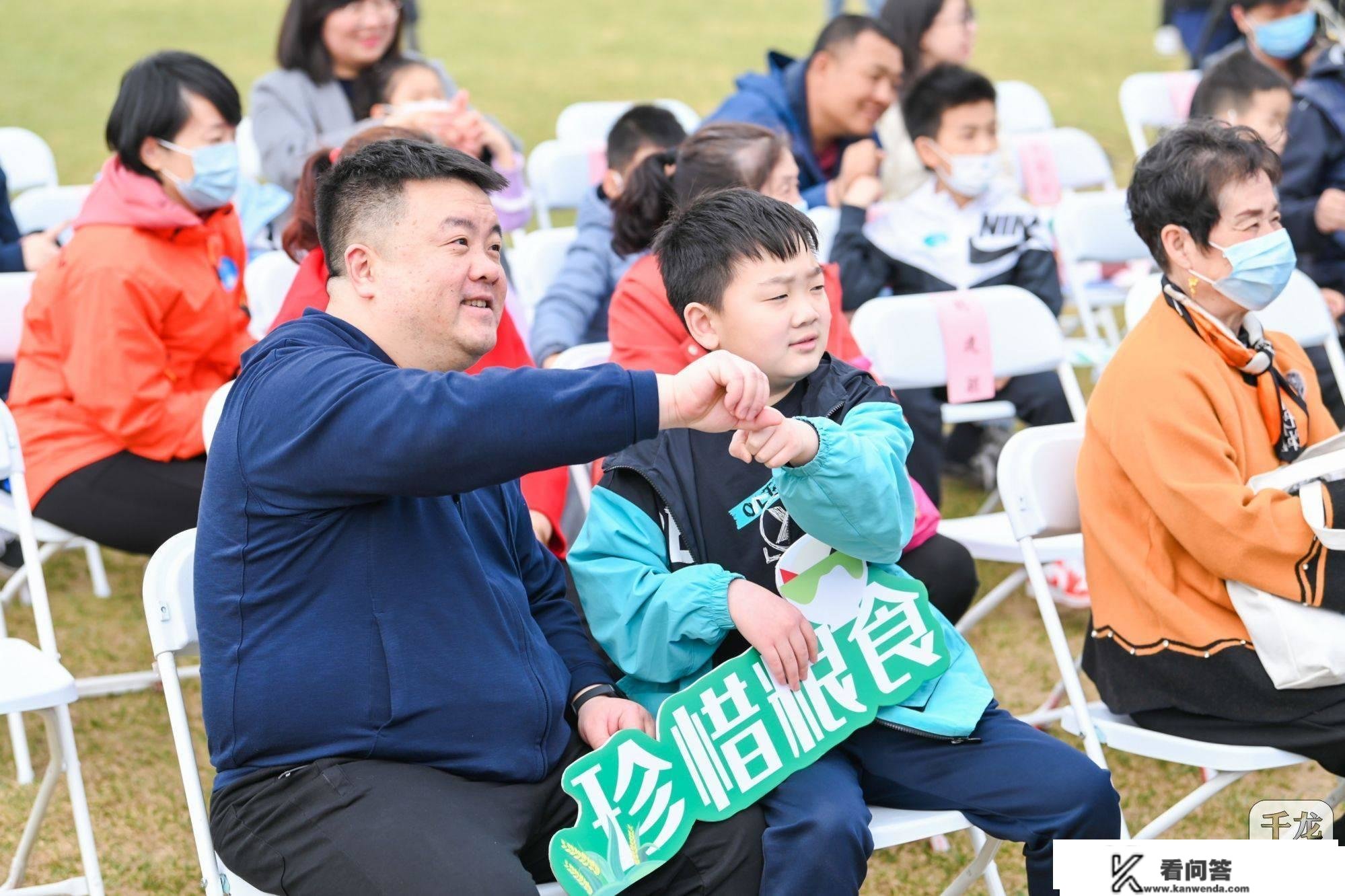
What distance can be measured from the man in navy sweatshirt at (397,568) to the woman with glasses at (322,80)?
289cm

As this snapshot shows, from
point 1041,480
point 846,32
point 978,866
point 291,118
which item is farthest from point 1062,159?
point 978,866

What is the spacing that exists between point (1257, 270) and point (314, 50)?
11.8 feet

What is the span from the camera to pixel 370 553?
81.8 inches

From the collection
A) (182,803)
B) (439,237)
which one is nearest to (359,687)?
(439,237)

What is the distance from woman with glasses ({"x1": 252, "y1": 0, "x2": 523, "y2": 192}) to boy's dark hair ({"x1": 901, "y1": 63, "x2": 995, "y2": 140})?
4.49 ft

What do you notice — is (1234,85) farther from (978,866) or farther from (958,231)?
(978,866)

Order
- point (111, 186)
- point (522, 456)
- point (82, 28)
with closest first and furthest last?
1. point (522, 456)
2. point (111, 186)
3. point (82, 28)

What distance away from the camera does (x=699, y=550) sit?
2516mm

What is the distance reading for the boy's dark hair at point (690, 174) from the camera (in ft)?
11.1

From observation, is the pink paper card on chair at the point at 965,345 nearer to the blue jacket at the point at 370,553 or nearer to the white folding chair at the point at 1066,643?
the white folding chair at the point at 1066,643

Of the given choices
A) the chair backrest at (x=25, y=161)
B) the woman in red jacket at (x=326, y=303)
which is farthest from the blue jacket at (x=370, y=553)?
the chair backrest at (x=25, y=161)

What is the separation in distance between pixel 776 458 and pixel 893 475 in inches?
12.0

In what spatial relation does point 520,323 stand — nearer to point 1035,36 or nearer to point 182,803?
point 182,803

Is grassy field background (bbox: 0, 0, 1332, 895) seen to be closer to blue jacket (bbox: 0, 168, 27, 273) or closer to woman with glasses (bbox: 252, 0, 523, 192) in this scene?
blue jacket (bbox: 0, 168, 27, 273)
